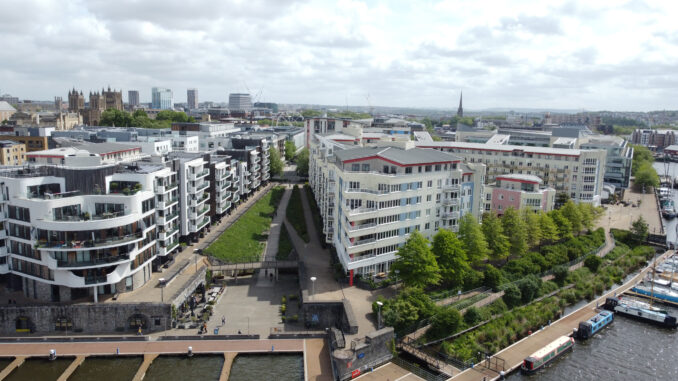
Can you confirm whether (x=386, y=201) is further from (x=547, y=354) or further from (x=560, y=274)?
(x=560, y=274)

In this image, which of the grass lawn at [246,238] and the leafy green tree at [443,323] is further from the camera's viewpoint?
the grass lawn at [246,238]

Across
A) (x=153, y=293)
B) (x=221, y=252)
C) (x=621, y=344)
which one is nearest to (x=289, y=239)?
(x=221, y=252)

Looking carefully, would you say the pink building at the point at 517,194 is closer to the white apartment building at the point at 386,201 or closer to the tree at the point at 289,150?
the white apartment building at the point at 386,201

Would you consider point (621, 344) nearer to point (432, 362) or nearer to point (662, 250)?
point (432, 362)

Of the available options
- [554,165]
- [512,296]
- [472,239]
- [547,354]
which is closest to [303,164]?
[554,165]

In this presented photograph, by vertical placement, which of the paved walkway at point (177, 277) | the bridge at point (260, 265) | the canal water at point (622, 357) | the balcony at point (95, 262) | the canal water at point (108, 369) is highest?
the balcony at point (95, 262)

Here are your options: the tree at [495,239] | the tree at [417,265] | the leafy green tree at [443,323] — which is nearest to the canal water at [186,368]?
the leafy green tree at [443,323]
